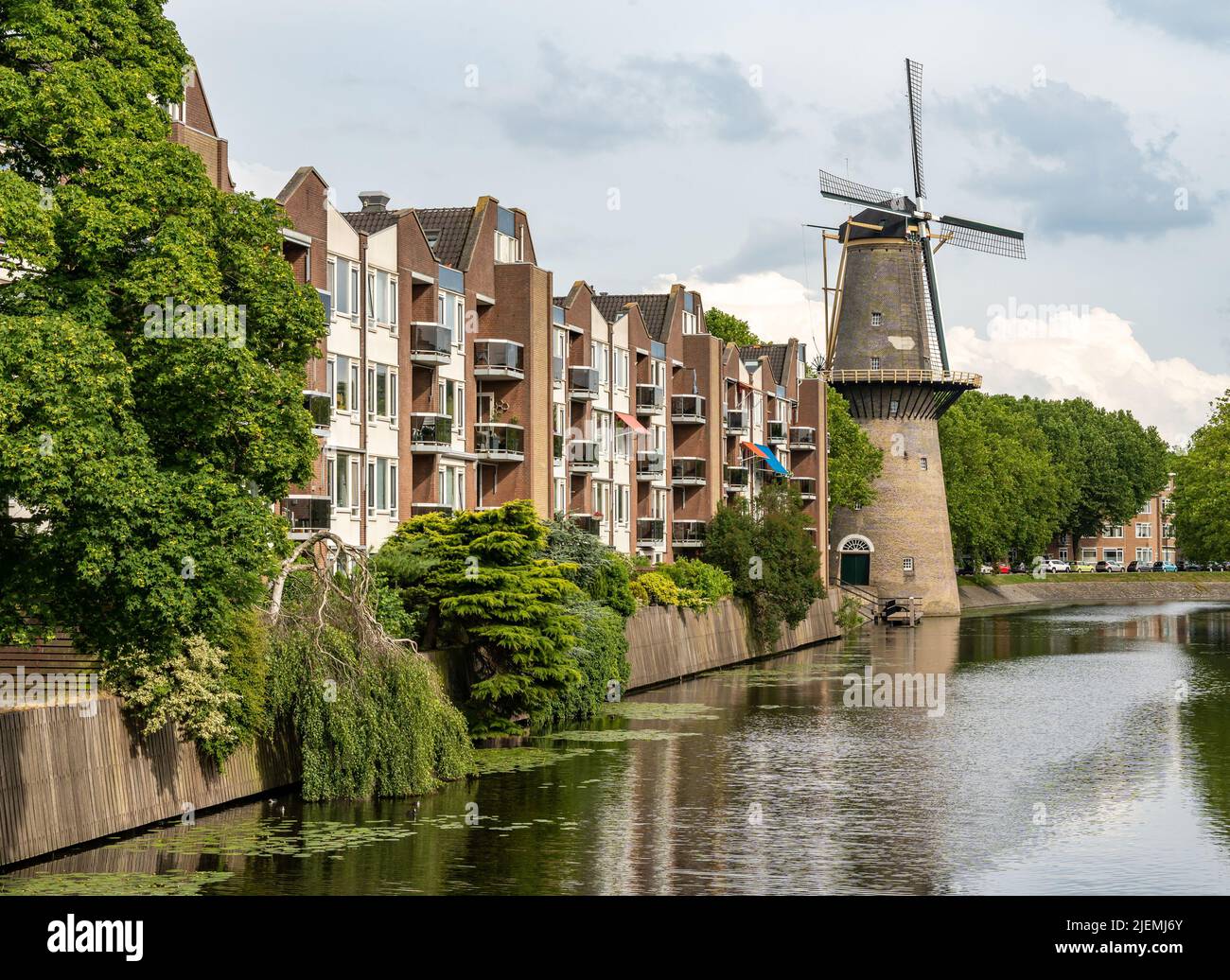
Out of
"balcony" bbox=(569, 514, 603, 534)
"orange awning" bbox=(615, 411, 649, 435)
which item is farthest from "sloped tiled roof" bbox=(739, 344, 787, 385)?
"balcony" bbox=(569, 514, 603, 534)

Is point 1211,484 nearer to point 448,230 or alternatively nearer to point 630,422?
point 630,422

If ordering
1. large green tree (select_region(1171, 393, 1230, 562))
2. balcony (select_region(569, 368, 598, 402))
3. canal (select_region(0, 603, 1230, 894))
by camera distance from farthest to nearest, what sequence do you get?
large green tree (select_region(1171, 393, 1230, 562))
balcony (select_region(569, 368, 598, 402))
canal (select_region(0, 603, 1230, 894))

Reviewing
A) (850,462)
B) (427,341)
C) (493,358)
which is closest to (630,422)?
(493,358)

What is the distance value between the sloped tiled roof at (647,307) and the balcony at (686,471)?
7.18m

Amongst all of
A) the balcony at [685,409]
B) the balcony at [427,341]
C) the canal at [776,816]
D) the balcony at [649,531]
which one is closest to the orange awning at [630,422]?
the balcony at [649,531]

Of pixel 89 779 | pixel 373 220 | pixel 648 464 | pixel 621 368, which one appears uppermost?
pixel 373 220

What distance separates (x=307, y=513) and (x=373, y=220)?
48.9ft

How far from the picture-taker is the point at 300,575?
42.5 meters

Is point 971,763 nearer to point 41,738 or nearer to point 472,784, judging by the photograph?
point 472,784

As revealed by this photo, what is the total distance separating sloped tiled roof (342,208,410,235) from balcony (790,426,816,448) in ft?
194

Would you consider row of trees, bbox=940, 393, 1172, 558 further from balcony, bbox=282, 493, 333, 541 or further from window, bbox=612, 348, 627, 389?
balcony, bbox=282, 493, 333, 541

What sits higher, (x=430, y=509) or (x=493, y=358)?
(x=493, y=358)

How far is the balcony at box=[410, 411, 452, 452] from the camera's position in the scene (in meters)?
62.5

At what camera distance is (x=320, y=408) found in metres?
53.4
